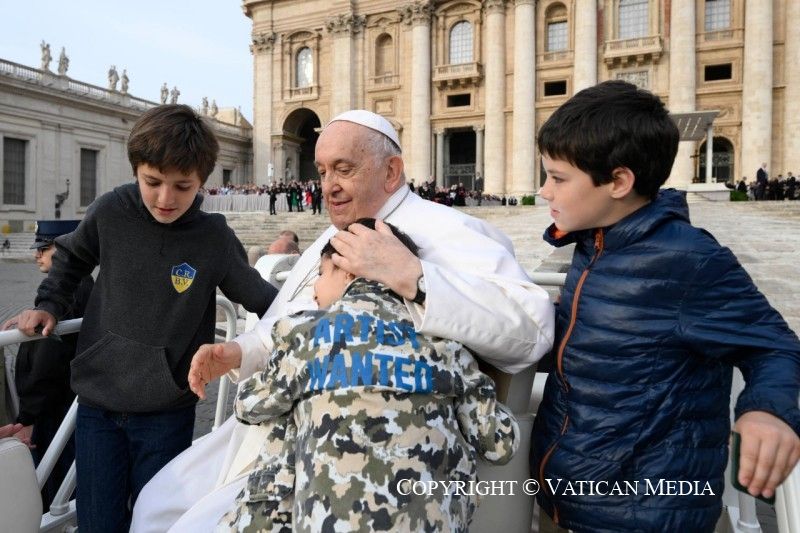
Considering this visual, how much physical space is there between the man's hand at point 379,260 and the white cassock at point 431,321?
0.04 metres

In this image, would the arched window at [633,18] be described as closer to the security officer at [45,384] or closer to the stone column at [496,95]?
the stone column at [496,95]

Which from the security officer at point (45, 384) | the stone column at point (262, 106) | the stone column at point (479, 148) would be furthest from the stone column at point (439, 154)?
the security officer at point (45, 384)

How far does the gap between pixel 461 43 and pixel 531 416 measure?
1271 inches

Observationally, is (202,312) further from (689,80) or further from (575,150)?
(689,80)

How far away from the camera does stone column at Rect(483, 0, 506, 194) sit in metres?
29.7

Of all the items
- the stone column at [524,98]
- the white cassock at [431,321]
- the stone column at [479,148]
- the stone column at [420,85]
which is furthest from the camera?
the stone column at [420,85]

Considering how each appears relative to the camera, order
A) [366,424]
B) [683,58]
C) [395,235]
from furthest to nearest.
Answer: [683,58]
[395,235]
[366,424]

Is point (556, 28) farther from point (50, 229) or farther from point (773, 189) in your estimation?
point (50, 229)

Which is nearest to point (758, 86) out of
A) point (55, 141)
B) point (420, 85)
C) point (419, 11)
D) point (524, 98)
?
point (524, 98)

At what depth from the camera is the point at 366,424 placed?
4.12 feet

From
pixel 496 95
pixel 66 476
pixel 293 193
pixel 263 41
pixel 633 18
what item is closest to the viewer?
pixel 66 476

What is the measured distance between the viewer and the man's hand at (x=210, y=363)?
1.61m

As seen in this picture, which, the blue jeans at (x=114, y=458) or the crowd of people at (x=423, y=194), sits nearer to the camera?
the blue jeans at (x=114, y=458)

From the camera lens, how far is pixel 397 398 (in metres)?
1.28
